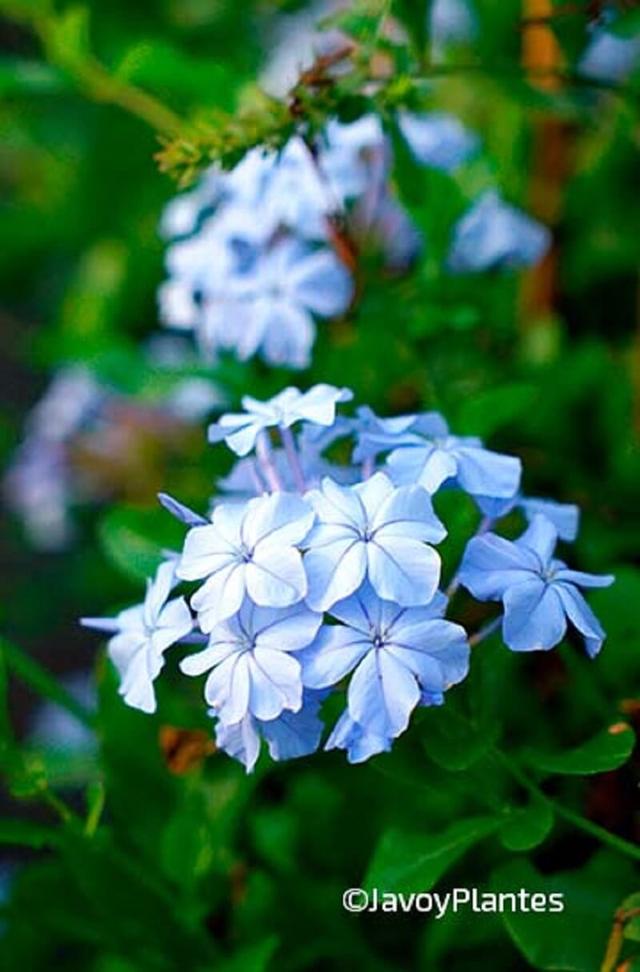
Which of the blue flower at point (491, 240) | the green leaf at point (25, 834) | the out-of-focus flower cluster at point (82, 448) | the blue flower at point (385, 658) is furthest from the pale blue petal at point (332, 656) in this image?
the out-of-focus flower cluster at point (82, 448)

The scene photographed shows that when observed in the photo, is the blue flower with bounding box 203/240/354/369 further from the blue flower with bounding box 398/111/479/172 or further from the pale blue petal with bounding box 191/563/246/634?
the pale blue petal with bounding box 191/563/246/634

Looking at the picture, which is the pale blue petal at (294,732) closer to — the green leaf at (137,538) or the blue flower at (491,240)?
the green leaf at (137,538)

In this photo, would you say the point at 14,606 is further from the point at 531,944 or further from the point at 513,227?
the point at 531,944

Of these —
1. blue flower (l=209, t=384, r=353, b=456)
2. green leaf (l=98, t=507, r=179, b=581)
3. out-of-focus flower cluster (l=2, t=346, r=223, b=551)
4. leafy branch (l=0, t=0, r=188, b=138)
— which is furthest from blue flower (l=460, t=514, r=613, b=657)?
out-of-focus flower cluster (l=2, t=346, r=223, b=551)

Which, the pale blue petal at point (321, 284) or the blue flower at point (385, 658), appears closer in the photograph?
→ the blue flower at point (385, 658)

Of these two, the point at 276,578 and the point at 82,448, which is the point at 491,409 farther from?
the point at 82,448

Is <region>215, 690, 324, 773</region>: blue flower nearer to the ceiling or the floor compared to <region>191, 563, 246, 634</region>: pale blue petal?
nearer to the floor
